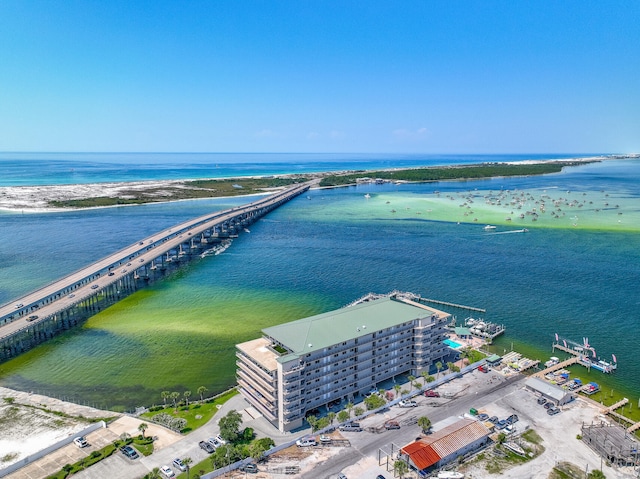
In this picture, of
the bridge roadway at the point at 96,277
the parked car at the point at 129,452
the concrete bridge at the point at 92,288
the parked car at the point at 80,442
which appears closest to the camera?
the parked car at the point at 129,452

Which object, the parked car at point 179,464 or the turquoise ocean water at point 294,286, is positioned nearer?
the parked car at point 179,464

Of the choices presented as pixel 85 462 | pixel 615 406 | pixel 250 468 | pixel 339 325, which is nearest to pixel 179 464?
pixel 250 468

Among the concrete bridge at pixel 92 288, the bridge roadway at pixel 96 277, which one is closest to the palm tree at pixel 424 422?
the bridge roadway at pixel 96 277

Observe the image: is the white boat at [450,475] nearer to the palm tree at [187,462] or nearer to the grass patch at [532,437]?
the grass patch at [532,437]

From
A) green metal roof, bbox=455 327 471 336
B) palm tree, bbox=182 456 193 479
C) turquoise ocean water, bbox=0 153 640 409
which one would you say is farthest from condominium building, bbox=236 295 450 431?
turquoise ocean water, bbox=0 153 640 409

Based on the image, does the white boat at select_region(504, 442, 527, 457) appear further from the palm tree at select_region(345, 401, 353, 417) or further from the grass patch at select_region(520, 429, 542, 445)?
the palm tree at select_region(345, 401, 353, 417)

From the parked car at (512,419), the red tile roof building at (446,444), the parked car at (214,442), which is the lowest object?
the parked car at (214,442)

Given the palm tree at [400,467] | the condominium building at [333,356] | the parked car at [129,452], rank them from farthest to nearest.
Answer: the condominium building at [333,356]
the parked car at [129,452]
the palm tree at [400,467]

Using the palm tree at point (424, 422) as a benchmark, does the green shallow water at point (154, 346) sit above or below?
below

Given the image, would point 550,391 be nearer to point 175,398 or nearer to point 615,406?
point 615,406
